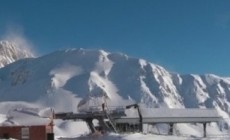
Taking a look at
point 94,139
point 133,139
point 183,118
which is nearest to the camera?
point 133,139

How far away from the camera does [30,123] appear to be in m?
67.8

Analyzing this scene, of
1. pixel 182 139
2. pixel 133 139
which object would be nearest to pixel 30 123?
pixel 133 139

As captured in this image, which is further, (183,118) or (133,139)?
(183,118)

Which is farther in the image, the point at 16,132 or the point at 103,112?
the point at 103,112

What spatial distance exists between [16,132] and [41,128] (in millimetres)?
2880

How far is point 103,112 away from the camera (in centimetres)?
9262

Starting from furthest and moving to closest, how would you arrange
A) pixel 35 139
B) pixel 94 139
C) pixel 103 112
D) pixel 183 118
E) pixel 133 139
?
pixel 183 118 < pixel 103 112 < pixel 94 139 < pixel 133 139 < pixel 35 139

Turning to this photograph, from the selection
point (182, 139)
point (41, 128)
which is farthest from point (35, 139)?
point (182, 139)

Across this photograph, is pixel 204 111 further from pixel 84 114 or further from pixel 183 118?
pixel 84 114

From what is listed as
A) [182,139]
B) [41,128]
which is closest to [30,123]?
[41,128]

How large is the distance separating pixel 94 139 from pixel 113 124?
1328 centimetres

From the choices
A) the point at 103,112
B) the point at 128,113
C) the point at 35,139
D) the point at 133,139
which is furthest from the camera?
the point at 128,113

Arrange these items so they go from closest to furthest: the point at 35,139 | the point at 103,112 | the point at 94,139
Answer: the point at 35,139 < the point at 94,139 < the point at 103,112

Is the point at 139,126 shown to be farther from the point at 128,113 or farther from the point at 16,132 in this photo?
the point at 16,132
